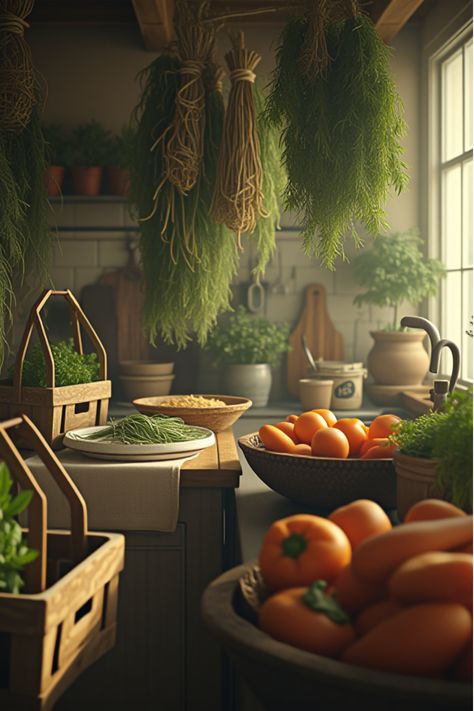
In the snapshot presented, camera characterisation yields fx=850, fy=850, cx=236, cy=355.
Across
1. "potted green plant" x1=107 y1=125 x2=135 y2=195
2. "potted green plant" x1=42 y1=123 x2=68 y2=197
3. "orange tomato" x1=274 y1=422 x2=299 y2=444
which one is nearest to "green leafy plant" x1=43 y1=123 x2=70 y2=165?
"potted green plant" x1=42 y1=123 x2=68 y2=197

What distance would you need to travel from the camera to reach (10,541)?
1214mm

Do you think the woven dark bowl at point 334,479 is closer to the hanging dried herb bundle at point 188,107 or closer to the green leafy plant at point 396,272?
the hanging dried herb bundle at point 188,107

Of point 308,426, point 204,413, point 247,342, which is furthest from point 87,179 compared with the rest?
point 308,426

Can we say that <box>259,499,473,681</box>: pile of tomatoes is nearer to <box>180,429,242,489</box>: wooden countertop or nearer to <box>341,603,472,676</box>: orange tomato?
<box>341,603,472,676</box>: orange tomato

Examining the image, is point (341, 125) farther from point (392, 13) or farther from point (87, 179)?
point (87, 179)

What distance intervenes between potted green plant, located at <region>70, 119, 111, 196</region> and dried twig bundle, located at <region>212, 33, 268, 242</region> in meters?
1.78

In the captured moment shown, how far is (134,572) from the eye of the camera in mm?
2068

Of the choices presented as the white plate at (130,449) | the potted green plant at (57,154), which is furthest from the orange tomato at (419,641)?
the potted green plant at (57,154)

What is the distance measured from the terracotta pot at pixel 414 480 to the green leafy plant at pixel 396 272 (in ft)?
8.25

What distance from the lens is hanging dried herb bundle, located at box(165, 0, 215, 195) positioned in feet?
7.84

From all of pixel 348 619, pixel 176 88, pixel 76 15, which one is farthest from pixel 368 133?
pixel 76 15

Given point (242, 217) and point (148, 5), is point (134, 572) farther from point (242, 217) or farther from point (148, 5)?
point (148, 5)

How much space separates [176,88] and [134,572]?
136 centimetres

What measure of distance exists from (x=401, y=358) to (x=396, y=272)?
16.4 inches
